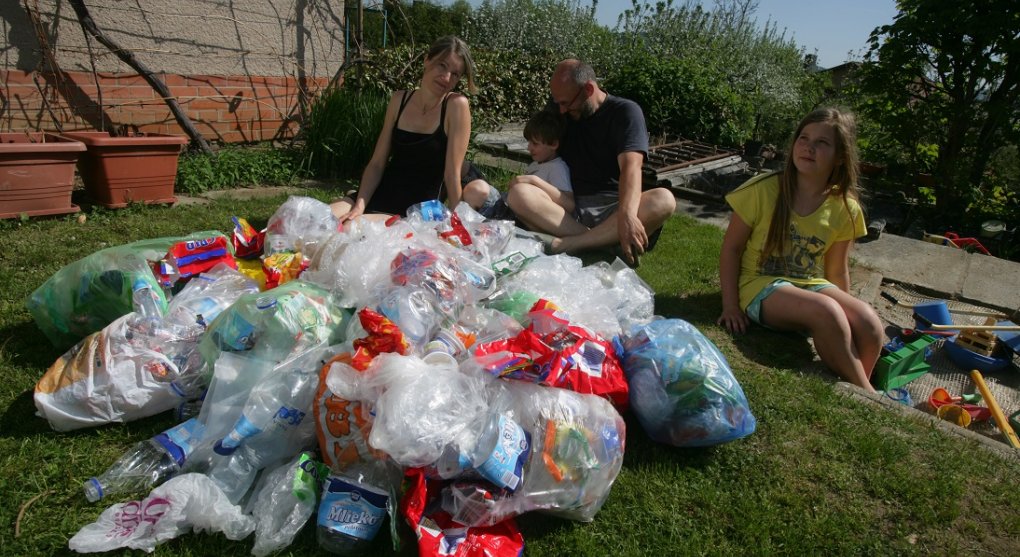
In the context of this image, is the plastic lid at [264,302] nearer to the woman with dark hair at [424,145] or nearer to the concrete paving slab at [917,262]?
the woman with dark hair at [424,145]

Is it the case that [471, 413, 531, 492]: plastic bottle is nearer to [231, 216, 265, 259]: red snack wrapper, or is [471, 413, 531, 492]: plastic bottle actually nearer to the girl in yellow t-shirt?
the girl in yellow t-shirt

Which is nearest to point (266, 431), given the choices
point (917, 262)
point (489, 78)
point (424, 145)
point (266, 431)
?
point (266, 431)

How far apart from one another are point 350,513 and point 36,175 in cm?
328

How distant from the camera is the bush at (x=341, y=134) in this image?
559 centimetres

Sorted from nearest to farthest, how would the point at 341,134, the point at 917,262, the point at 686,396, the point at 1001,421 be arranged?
the point at 686,396 < the point at 1001,421 < the point at 917,262 < the point at 341,134

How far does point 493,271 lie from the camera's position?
9.30 ft

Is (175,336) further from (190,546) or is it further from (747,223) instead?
(747,223)

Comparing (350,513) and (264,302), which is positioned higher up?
(264,302)

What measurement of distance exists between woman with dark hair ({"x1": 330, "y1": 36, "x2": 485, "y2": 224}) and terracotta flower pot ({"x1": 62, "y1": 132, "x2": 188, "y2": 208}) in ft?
4.43

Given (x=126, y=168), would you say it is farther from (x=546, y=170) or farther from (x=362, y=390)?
(x=362, y=390)

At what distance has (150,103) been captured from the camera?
17.2 ft

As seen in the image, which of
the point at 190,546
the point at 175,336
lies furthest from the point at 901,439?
the point at 175,336

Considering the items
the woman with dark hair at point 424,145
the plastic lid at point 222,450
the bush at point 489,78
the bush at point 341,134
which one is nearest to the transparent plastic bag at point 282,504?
the plastic lid at point 222,450

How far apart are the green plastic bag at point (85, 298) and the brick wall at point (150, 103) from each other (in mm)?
2683
